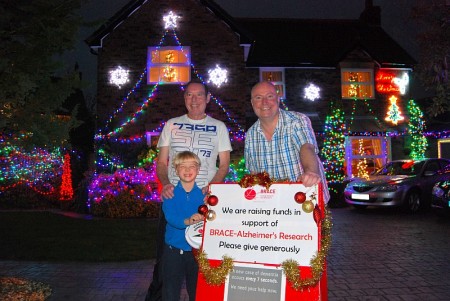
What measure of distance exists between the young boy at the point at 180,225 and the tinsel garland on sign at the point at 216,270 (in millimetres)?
336

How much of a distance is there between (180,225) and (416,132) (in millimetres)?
16136


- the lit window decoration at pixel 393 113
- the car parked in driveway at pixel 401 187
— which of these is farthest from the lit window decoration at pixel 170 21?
the lit window decoration at pixel 393 113

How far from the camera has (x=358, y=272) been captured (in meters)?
5.80

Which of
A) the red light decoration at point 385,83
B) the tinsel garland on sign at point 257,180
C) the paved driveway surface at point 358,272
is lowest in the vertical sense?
the paved driveway surface at point 358,272

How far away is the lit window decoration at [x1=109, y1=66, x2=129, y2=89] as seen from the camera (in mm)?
14641

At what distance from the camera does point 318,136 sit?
1639 centimetres

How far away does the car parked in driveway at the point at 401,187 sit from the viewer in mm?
11570

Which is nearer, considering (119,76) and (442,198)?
(442,198)

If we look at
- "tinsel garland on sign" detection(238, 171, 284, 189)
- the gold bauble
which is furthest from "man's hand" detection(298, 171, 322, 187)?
the gold bauble

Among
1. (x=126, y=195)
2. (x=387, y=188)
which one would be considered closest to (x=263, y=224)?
(x=126, y=195)

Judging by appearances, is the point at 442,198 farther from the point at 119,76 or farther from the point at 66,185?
the point at 66,185

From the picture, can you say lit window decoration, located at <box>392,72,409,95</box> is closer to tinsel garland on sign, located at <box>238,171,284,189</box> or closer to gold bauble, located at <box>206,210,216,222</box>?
tinsel garland on sign, located at <box>238,171,284,189</box>

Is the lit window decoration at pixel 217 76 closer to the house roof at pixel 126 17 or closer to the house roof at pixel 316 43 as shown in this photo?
the house roof at pixel 126 17

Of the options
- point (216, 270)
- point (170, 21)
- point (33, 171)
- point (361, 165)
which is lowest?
point (216, 270)
